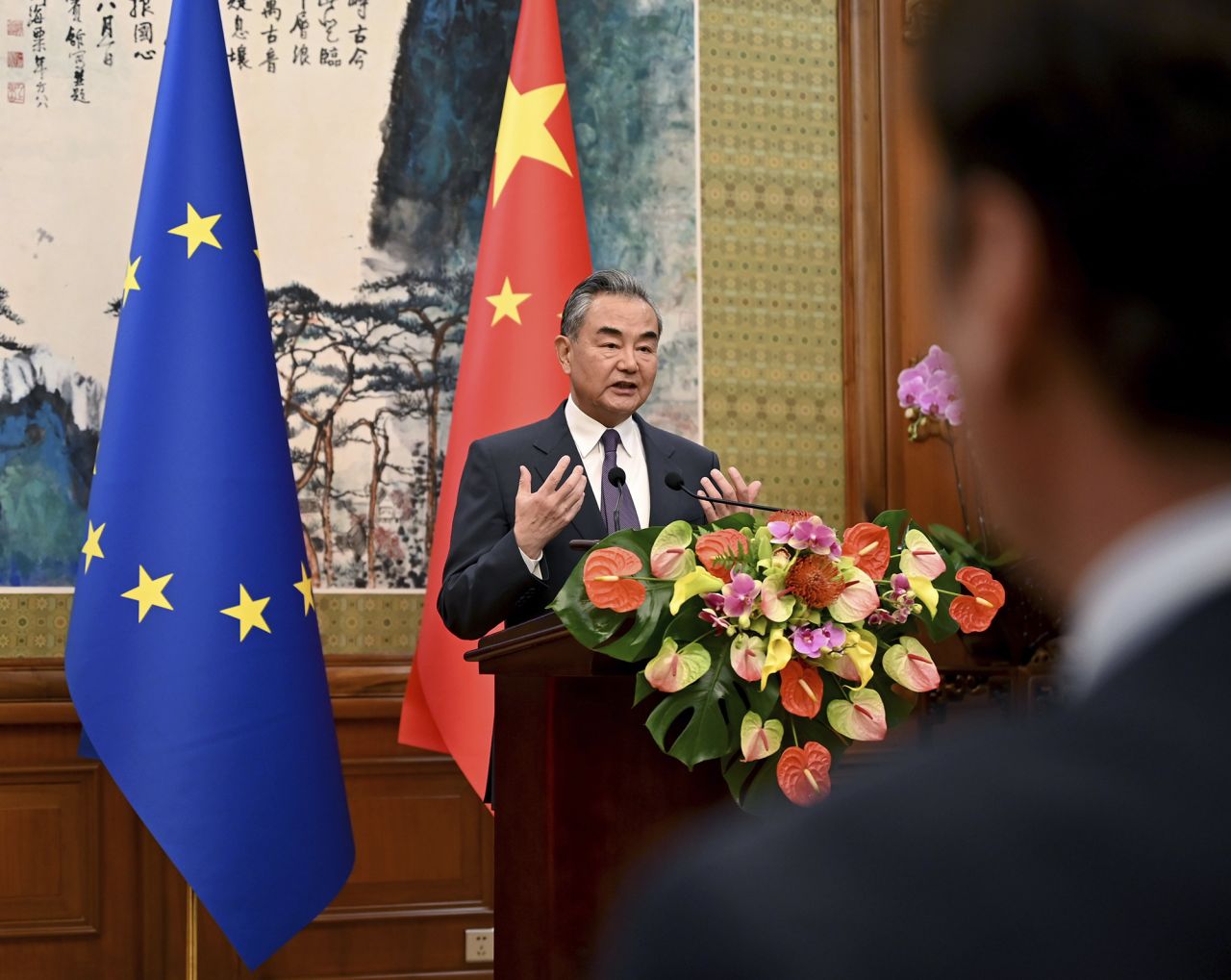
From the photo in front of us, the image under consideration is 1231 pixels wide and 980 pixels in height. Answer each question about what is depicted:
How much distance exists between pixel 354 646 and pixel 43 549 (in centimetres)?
107

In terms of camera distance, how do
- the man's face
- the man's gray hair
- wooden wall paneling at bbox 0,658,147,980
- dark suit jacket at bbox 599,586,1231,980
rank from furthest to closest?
wooden wall paneling at bbox 0,658,147,980 → the man's gray hair → the man's face → dark suit jacket at bbox 599,586,1231,980

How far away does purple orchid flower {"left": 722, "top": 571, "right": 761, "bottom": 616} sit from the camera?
2.11 meters

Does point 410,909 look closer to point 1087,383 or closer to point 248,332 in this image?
point 248,332

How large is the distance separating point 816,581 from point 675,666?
26 centimetres

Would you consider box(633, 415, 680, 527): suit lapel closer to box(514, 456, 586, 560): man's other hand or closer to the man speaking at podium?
the man speaking at podium

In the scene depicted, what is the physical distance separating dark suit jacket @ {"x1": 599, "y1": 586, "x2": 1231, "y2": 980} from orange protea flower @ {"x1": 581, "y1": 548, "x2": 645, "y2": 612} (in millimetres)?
1664

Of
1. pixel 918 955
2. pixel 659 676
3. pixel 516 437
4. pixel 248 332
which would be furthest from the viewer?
pixel 248 332

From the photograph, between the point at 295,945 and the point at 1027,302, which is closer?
the point at 1027,302

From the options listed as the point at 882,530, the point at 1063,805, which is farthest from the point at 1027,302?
the point at 882,530

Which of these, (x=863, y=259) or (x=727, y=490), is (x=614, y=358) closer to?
(x=727, y=490)

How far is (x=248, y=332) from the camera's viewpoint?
3.90 m

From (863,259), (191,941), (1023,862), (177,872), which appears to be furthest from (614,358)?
(1023,862)

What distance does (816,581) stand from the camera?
212 cm

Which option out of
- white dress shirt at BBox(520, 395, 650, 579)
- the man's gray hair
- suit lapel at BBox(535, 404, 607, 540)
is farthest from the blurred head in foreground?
the man's gray hair
